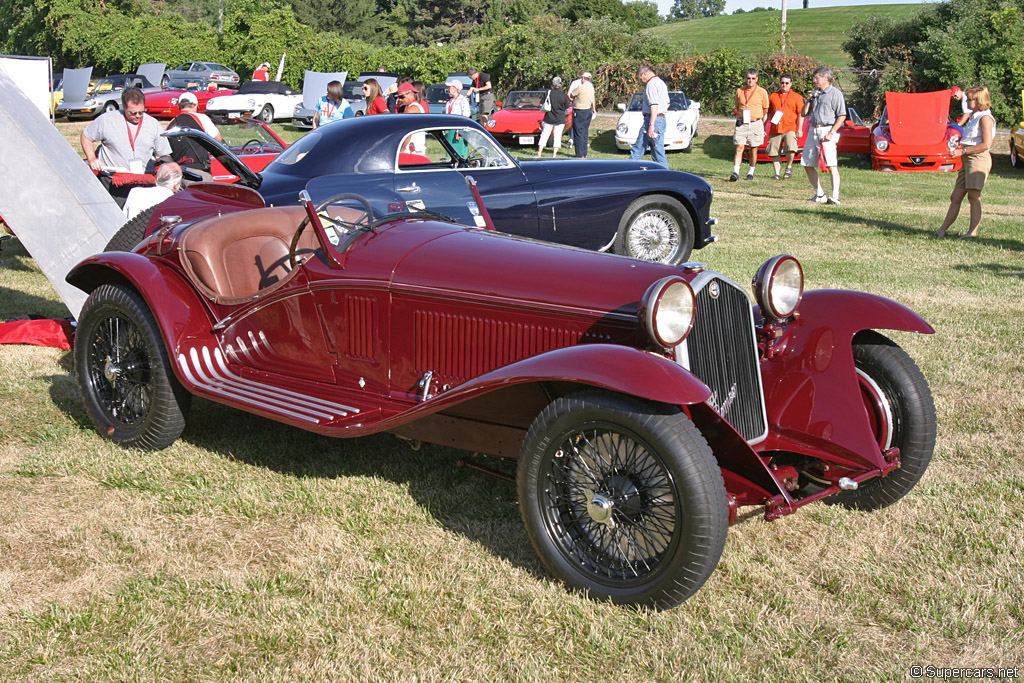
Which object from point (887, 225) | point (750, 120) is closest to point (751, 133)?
point (750, 120)

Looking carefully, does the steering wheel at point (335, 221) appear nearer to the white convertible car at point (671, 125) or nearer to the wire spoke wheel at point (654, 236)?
the wire spoke wheel at point (654, 236)

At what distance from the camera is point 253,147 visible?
1156 cm

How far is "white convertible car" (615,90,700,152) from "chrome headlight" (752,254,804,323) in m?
16.6

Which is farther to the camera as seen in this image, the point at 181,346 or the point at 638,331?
the point at 181,346

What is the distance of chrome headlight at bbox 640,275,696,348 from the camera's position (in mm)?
3105

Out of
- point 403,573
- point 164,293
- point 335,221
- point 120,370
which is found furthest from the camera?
point 120,370

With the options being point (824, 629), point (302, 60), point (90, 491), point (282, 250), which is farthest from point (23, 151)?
point (302, 60)

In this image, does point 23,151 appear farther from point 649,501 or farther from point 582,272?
point 649,501

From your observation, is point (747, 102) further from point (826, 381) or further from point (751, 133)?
point (826, 381)

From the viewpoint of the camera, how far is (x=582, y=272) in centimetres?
357

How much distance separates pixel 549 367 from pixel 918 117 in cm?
1724

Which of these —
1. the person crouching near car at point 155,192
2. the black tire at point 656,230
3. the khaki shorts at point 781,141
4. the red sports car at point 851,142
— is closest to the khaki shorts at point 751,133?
the khaki shorts at point 781,141

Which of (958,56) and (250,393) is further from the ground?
(958,56)

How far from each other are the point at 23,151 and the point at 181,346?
9.49 ft
